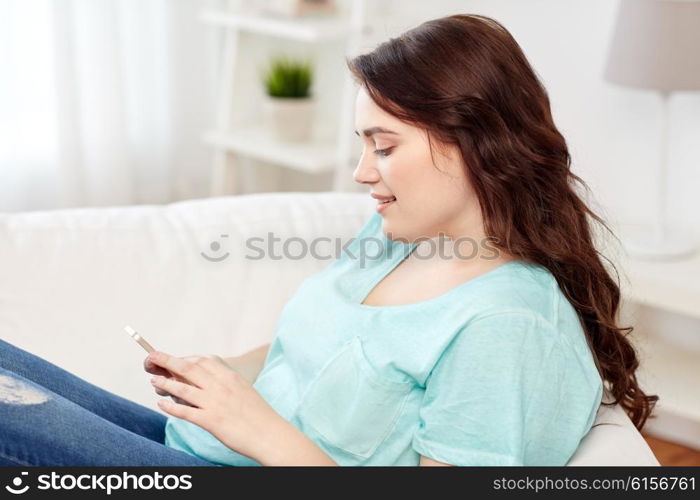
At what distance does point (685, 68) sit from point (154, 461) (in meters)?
1.42

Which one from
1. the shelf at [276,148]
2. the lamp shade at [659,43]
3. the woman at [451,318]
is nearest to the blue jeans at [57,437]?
the woman at [451,318]

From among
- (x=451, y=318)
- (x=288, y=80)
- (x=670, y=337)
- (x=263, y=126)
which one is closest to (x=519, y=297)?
(x=451, y=318)

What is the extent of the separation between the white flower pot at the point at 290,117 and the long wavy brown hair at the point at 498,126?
161 cm

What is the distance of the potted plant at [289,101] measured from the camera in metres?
2.85

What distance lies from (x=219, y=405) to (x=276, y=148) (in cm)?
181

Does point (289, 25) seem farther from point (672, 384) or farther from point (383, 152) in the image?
point (383, 152)

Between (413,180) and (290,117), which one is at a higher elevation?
(413,180)

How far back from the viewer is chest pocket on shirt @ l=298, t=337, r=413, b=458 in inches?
46.6

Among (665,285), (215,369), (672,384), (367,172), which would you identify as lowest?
(672,384)

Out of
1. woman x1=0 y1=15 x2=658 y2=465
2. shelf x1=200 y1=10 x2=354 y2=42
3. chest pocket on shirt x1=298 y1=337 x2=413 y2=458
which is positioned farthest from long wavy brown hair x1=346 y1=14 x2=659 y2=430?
shelf x1=200 y1=10 x2=354 y2=42

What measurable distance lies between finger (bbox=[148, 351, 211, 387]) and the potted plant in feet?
5.82

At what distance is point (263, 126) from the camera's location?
3.08 metres

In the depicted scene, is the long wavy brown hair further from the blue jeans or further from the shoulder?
the blue jeans
